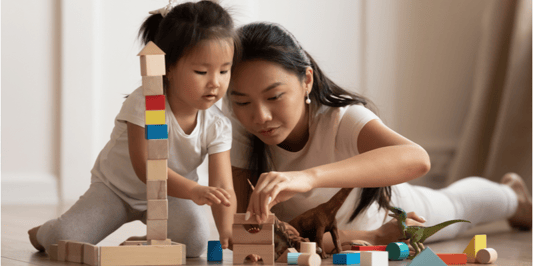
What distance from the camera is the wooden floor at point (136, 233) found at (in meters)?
1.01

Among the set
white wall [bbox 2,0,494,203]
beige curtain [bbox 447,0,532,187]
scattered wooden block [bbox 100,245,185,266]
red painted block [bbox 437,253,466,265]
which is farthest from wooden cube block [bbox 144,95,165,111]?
beige curtain [bbox 447,0,532,187]

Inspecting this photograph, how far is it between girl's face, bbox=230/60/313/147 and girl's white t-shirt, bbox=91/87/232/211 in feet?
0.20

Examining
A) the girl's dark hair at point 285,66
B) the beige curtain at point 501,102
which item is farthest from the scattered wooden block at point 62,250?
the beige curtain at point 501,102

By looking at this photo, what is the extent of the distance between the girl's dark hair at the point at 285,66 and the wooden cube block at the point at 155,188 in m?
0.35

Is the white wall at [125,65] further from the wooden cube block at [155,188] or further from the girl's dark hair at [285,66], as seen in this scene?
the wooden cube block at [155,188]

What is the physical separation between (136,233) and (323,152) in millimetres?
593

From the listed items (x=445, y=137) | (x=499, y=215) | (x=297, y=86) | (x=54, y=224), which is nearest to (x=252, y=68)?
(x=297, y=86)

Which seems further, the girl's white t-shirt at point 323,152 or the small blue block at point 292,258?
the girl's white t-shirt at point 323,152

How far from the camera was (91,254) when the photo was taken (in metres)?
0.90

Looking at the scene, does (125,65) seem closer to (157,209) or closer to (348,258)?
(157,209)

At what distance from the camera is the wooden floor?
1009 millimetres

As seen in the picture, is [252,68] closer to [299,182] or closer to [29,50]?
[299,182]

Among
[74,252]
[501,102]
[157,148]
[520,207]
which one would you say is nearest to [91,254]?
[74,252]

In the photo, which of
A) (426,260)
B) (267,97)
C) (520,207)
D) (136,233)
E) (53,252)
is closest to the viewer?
(426,260)
